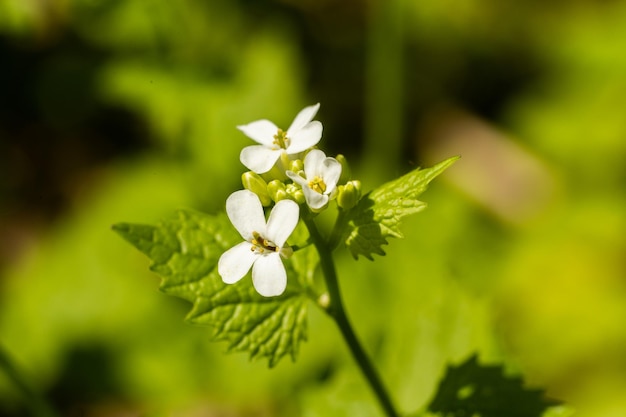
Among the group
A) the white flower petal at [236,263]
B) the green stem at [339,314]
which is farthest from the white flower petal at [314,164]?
the white flower petal at [236,263]

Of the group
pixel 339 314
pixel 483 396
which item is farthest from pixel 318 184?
pixel 483 396

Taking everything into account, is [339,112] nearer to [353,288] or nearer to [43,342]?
[353,288]

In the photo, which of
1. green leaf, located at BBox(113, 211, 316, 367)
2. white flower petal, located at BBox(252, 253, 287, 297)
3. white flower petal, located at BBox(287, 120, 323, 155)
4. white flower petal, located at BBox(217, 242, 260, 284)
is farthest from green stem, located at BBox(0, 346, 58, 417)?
white flower petal, located at BBox(287, 120, 323, 155)

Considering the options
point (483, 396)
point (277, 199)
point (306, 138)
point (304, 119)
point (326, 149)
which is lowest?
point (483, 396)

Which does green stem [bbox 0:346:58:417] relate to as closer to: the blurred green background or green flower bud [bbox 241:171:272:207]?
the blurred green background

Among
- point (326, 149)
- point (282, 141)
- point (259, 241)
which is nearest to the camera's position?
point (259, 241)

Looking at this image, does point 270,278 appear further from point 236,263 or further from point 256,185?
point 256,185

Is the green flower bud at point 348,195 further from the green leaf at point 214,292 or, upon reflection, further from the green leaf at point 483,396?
the green leaf at point 483,396
